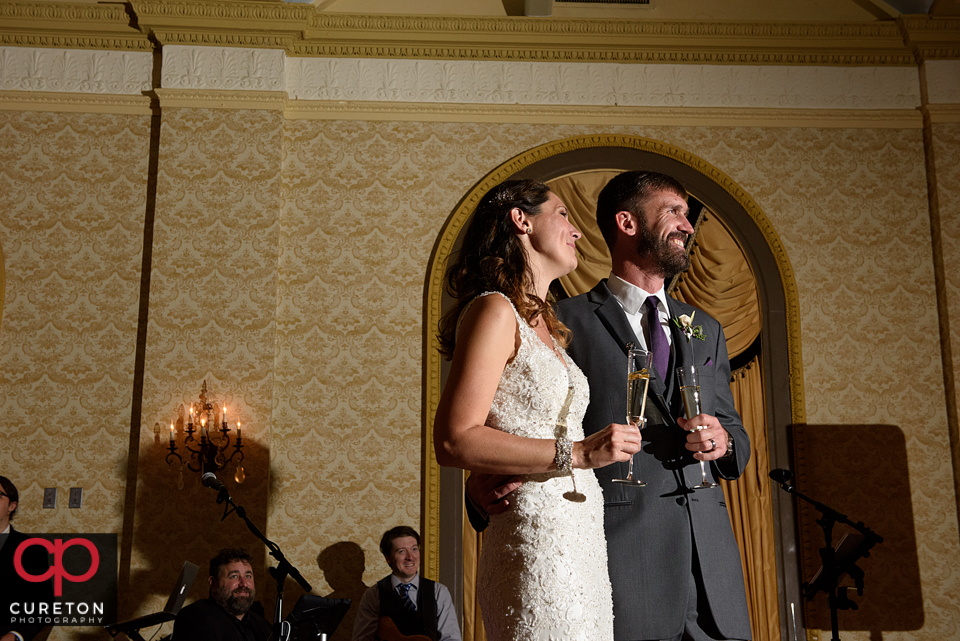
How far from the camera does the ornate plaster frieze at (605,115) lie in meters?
5.54

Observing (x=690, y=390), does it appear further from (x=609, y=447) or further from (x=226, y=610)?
(x=226, y=610)

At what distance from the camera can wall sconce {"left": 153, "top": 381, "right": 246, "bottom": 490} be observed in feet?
15.9

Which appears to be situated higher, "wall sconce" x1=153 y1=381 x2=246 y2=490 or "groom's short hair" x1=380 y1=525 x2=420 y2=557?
"wall sconce" x1=153 y1=381 x2=246 y2=490

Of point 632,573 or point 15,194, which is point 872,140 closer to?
point 632,573

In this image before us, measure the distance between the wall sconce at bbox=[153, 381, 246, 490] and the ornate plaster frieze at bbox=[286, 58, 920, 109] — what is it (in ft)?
6.98

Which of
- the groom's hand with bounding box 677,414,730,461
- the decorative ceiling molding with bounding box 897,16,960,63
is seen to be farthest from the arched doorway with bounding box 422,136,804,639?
the groom's hand with bounding box 677,414,730,461

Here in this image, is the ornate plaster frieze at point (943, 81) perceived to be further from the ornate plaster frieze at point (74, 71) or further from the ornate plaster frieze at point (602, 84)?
the ornate plaster frieze at point (74, 71)

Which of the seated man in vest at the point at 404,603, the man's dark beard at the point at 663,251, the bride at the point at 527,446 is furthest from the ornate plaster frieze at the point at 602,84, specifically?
the bride at the point at 527,446

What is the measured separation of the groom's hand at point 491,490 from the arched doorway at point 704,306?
306 centimetres

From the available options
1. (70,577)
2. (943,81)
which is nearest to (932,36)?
(943,81)

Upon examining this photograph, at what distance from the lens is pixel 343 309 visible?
527 centimetres

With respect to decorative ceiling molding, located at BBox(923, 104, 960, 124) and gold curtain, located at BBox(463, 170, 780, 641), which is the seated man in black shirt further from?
decorative ceiling molding, located at BBox(923, 104, 960, 124)

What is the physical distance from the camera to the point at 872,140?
557cm

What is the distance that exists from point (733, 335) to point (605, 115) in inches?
64.8
